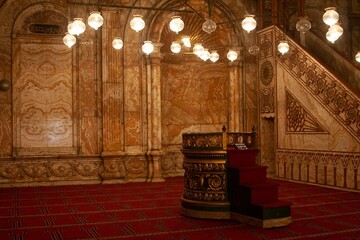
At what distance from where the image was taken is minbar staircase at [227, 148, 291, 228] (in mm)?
5078

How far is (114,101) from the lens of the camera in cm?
945

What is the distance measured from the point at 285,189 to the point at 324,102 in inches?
67.1

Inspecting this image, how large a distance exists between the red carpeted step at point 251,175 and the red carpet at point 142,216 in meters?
0.50

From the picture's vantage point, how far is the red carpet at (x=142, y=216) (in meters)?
4.80

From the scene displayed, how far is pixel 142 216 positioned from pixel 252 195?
4.65ft

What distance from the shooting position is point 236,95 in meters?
10.5

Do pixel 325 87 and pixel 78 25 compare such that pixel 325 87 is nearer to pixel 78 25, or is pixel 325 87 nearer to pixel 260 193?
pixel 260 193

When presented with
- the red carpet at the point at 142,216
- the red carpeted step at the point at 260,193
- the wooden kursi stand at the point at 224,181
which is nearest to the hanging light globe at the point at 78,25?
the wooden kursi stand at the point at 224,181

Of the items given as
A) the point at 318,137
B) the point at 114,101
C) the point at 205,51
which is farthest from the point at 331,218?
the point at 114,101

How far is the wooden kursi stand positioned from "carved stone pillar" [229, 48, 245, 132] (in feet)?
15.2

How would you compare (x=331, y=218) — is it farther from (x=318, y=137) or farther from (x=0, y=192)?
(x=0, y=192)

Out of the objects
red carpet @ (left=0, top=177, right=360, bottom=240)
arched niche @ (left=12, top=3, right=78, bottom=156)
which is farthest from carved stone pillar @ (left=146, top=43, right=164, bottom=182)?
arched niche @ (left=12, top=3, right=78, bottom=156)

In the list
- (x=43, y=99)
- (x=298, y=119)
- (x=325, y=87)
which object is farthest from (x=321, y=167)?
(x=43, y=99)

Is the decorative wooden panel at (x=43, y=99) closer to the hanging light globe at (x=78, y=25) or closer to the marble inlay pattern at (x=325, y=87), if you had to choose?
the hanging light globe at (x=78, y=25)
